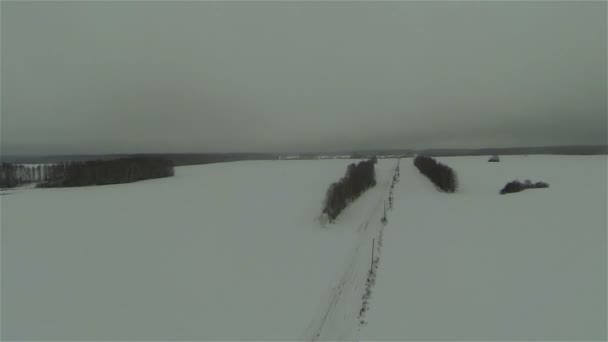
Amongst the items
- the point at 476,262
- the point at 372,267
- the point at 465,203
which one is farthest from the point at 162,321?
the point at 465,203

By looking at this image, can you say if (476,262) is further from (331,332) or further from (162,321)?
(162,321)

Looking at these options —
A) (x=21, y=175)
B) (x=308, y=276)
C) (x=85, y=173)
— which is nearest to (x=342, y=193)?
(x=308, y=276)

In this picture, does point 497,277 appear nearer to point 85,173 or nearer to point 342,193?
point 342,193

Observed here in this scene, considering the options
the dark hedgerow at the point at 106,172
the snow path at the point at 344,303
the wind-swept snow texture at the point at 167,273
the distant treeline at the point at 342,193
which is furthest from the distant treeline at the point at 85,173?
the snow path at the point at 344,303

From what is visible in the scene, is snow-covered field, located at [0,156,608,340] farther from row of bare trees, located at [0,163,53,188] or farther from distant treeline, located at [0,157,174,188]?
row of bare trees, located at [0,163,53,188]

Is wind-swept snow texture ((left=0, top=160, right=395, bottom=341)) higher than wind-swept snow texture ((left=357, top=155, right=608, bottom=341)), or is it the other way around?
wind-swept snow texture ((left=357, top=155, right=608, bottom=341))

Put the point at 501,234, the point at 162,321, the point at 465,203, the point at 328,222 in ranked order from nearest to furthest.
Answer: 1. the point at 162,321
2. the point at 501,234
3. the point at 328,222
4. the point at 465,203

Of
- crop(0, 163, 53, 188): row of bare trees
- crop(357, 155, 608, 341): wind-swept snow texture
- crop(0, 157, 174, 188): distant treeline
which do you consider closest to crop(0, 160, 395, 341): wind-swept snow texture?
crop(357, 155, 608, 341): wind-swept snow texture
